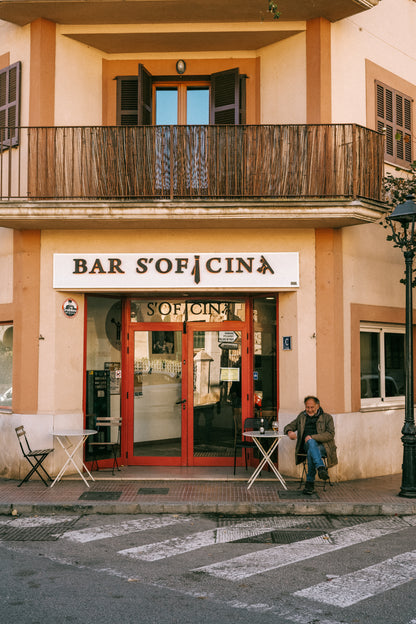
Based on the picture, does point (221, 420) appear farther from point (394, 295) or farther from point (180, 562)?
point (180, 562)

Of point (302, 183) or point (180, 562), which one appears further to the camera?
point (302, 183)

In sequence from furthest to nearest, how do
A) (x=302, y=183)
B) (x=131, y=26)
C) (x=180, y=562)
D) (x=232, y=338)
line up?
(x=232, y=338) → (x=131, y=26) → (x=302, y=183) → (x=180, y=562)

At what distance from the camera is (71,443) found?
1111 centimetres

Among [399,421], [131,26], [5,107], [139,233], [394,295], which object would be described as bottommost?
[399,421]

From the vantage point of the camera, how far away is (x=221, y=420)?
39.3 feet

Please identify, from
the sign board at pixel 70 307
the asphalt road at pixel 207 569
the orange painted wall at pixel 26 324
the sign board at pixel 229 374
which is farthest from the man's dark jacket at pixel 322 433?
the orange painted wall at pixel 26 324

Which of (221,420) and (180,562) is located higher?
(221,420)

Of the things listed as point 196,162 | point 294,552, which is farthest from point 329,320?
point 294,552

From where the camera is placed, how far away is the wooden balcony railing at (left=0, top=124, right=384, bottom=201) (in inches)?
418

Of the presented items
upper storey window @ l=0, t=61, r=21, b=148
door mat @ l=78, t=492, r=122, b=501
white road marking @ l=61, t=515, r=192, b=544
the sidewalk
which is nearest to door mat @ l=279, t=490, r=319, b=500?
the sidewalk

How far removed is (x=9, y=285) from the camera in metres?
11.5

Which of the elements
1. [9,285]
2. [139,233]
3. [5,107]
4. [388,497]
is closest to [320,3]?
[139,233]

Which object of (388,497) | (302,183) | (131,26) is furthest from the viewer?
(131,26)

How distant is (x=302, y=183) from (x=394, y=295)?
3.04 metres
